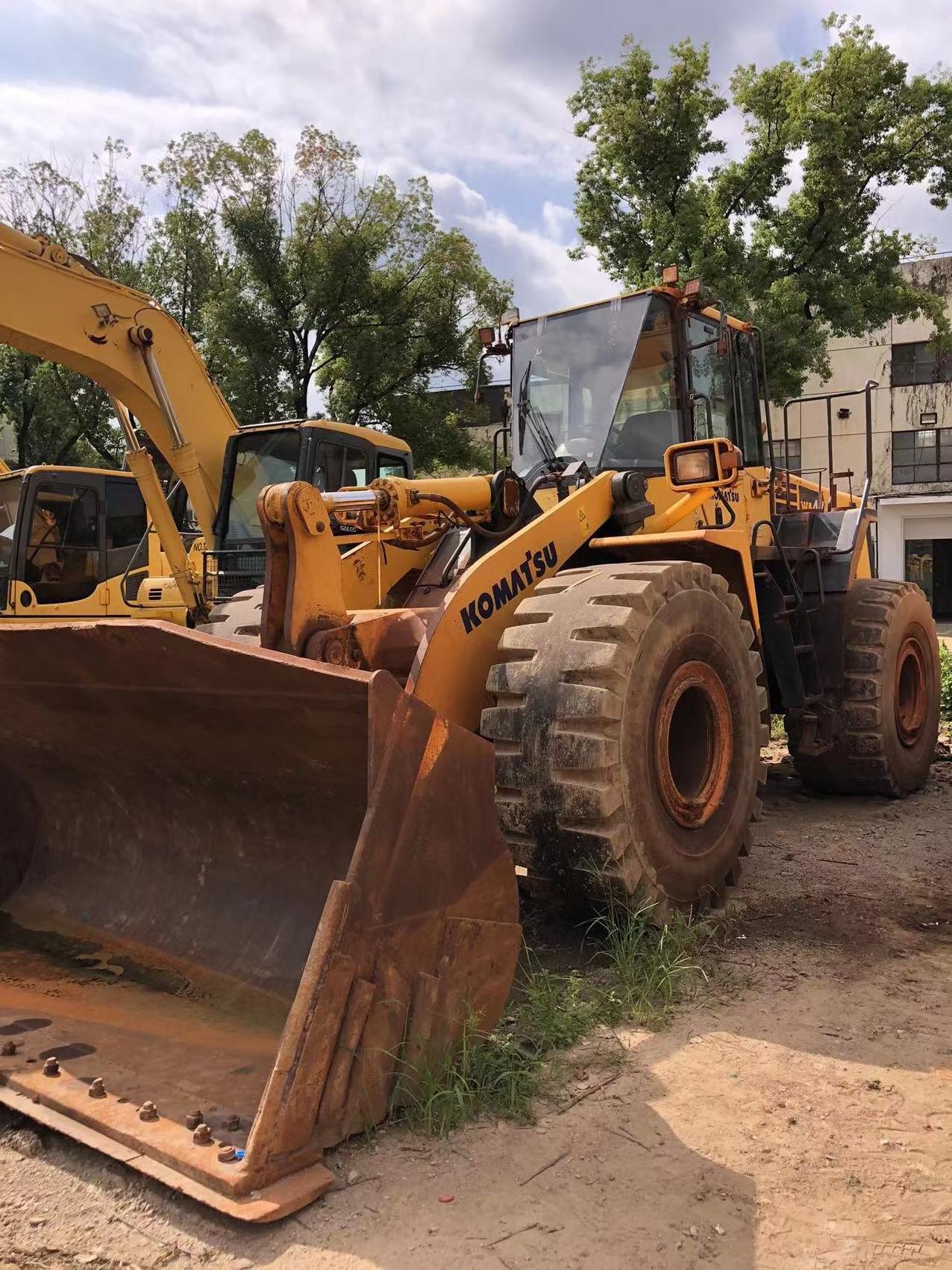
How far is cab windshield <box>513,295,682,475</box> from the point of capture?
5488mm

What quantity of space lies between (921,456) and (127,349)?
26.3m

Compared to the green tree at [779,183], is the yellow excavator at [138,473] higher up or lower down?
lower down

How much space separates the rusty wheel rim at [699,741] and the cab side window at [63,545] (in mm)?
8785

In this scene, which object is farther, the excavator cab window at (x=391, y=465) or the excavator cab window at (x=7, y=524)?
the excavator cab window at (x=7, y=524)

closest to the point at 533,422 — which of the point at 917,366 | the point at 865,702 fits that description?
the point at 865,702

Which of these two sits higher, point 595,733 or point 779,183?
point 779,183

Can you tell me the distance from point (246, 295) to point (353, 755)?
18.4 meters

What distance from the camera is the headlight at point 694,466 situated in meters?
4.90

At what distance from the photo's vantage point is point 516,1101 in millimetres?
2906

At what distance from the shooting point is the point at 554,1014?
3387 mm

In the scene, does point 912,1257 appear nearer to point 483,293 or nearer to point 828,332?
point 828,332

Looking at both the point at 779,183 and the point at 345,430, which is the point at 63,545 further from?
the point at 779,183

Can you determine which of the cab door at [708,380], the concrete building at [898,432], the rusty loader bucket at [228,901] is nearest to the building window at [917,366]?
the concrete building at [898,432]

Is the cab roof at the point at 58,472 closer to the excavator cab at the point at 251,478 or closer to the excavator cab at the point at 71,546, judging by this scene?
the excavator cab at the point at 71,546
